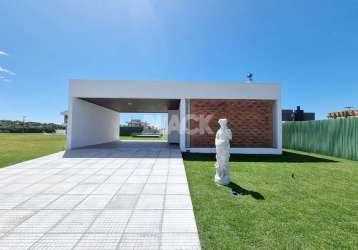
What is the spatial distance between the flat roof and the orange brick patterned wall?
0.40 meters

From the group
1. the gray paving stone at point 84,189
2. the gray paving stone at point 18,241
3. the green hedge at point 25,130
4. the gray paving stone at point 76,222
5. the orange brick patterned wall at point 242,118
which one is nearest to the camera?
the gray paving stone at point 18,241

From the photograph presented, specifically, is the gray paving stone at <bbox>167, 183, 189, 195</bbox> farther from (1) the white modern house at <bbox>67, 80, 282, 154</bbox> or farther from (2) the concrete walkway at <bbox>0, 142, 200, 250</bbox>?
(1) the white modern house at <bbox>67, 80, 282, 154</bbox>

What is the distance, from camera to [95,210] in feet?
11.5

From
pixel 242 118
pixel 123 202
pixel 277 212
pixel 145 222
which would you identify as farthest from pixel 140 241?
pixel 242 118

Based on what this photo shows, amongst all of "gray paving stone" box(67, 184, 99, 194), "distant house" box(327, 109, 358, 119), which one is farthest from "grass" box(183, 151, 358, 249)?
"distant house" box(327, 109, 358, 119)

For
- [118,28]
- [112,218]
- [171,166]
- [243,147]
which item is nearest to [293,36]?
[243,147]

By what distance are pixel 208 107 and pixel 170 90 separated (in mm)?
2257

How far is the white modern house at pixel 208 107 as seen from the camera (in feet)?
34.7

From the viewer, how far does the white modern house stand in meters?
10.6

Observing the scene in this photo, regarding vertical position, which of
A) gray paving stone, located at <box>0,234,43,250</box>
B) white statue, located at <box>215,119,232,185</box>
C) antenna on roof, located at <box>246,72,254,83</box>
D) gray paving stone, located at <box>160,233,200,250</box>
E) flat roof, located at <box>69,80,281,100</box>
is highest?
antenna on roof, located at <box>246,72,254,83</box>

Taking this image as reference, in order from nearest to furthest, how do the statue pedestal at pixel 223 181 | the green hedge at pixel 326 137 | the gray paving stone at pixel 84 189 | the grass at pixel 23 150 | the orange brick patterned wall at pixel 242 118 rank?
the gray paving stone at pixel 84 189 < the statue pedestal at pixel 223 181 < the grass at pixel 23 150 < the green hedge at pixel 326 137 < the orange brick patterned wall at pixel 242 118

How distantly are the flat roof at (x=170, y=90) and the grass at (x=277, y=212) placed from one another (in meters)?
5.68

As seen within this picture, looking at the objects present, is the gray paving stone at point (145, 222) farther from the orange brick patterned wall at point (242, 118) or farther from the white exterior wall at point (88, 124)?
the white exterior wall at point (88, 124)

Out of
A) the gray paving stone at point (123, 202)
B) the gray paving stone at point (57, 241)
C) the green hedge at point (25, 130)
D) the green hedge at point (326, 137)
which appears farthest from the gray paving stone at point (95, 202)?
the green hedge at point (25, 130)
